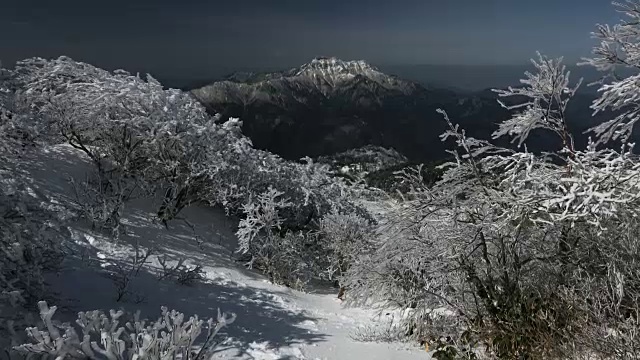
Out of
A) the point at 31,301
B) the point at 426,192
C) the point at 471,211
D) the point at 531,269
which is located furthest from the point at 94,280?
the point at 531,269

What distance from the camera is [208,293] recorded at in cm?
909

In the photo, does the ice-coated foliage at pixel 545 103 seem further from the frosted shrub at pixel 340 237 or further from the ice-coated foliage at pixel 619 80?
the frosted shrub at pixel 340 237

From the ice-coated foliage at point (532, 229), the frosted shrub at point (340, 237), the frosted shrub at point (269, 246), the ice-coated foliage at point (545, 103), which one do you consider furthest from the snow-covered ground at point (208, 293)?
the ice-coated foliage at point (545, 103)

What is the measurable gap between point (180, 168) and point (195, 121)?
5.33ft

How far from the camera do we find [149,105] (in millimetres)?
15000

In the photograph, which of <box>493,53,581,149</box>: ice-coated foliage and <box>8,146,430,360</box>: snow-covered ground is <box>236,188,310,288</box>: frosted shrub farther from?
<box>493,53,581,149</box>: ice-coated foliage

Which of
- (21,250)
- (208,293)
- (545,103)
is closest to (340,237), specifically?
(208,293)

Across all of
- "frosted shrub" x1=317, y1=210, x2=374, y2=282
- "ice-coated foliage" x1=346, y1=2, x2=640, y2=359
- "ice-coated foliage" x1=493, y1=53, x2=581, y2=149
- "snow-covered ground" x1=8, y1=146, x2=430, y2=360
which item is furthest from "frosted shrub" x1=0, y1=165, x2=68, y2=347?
"frosted shrub" x1=317, y1=210, x2=374, y2=282

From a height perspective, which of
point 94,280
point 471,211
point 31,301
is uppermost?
point 471,211

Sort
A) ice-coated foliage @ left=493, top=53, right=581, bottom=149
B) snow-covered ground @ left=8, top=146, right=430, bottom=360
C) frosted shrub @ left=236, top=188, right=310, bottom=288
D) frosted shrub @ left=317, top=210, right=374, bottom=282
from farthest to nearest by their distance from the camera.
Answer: frosted shrub @ left=317, top=210, right=374, bottom=282 → frosted shrub @ left=236, top=188, right=310, bottom=288 → ice-coated foliage @ left=493, top=53, right=581, bottom=149 → snow-covered ground @ left=8, top=146, right=430, bottom=360

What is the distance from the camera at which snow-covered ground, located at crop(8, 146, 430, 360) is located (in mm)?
6578

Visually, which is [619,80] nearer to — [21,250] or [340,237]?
[21,250]

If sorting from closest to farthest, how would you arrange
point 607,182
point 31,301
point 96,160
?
point 31,301
point 607,182
point 96,160

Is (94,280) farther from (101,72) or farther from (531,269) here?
(101,72)
